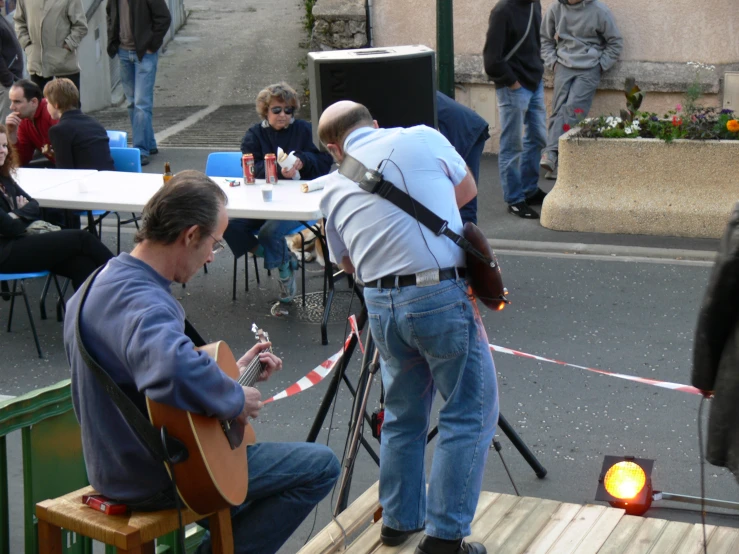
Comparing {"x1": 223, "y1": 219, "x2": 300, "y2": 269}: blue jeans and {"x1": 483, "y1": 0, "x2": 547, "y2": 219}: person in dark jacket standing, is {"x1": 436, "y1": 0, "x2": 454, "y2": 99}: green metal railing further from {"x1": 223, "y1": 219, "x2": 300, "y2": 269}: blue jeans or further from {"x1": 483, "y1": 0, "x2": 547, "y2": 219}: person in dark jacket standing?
{"x1": 223, "y1": 219, "x2": 300, "y2": 269}: blue jeans

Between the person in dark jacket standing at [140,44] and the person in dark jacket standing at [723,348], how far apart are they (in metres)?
8.99

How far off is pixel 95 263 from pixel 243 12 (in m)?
13.1

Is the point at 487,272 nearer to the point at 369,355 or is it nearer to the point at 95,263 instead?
the point at 369,355

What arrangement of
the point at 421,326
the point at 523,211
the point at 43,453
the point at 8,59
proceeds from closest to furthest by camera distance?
the point at 43,453, the point at 421,326, the point at 523,211, the point at 8,59

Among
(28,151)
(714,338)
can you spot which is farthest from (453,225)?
(28,151)

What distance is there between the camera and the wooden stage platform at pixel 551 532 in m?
3.91

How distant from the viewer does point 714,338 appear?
9.05 ft

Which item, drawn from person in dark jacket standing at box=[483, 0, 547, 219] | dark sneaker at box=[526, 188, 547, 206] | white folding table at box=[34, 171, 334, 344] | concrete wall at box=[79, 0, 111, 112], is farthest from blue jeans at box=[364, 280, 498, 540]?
concrete wall at box=[79, 0, 111, 112]

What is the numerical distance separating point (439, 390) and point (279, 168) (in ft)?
12.7

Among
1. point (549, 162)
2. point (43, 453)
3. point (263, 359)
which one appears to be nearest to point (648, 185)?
point (549, 162)

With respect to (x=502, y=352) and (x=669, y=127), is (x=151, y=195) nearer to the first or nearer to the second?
(x=502, y=352)

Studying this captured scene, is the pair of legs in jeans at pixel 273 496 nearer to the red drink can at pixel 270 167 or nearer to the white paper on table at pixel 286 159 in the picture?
the red drink can at pixel 270 167

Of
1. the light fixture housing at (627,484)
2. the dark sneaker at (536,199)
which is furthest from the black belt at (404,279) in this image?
the dark sneaker at (536,199)

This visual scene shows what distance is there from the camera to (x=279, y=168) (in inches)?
289
